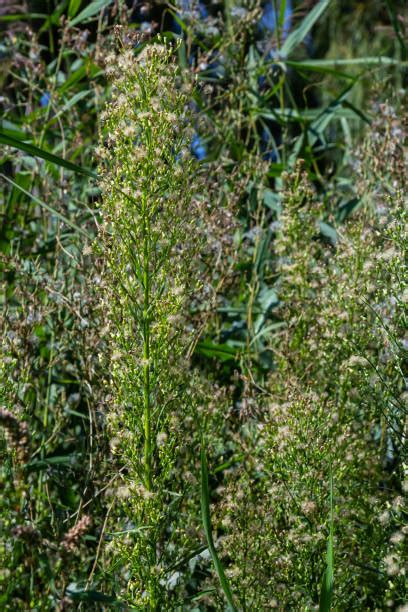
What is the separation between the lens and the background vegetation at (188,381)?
1.41 meters

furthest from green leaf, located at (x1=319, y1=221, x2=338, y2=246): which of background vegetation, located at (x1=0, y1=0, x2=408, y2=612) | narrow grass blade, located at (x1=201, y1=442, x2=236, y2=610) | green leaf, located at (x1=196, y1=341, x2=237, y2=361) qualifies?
narrow grass blade, located at (x1=201, y1=442, x2=236, y2=610)

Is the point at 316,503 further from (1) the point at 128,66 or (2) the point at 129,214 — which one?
(1) the point at 128,66

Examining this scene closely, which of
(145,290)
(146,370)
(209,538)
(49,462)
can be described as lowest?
(49,462)

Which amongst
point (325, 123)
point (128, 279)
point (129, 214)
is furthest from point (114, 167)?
point (325, 123)

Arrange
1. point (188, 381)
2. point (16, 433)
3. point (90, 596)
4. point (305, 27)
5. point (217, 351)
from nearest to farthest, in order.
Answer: point (16, 433) → point (90, 596) → point (188, 381) → point (217, 351) → point (305, 27)

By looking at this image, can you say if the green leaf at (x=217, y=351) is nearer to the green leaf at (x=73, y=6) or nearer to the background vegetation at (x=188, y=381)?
the background vegetation at (x=188, y=381)

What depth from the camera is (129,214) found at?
142 centimetres

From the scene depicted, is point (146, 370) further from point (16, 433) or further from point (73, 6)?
point (73, 6)

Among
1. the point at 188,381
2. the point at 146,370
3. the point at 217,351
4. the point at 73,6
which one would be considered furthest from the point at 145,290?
the point at 73,6

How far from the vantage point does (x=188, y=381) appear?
165 centimetres

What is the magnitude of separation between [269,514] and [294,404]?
216 mm

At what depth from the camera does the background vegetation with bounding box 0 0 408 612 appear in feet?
4.61

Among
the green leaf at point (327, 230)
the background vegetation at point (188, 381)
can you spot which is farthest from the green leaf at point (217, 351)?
the green leaf at point (327, 230)

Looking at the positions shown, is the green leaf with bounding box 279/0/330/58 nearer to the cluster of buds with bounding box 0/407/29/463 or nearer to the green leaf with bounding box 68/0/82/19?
the green leaf with bounding box 68/0/82/19
